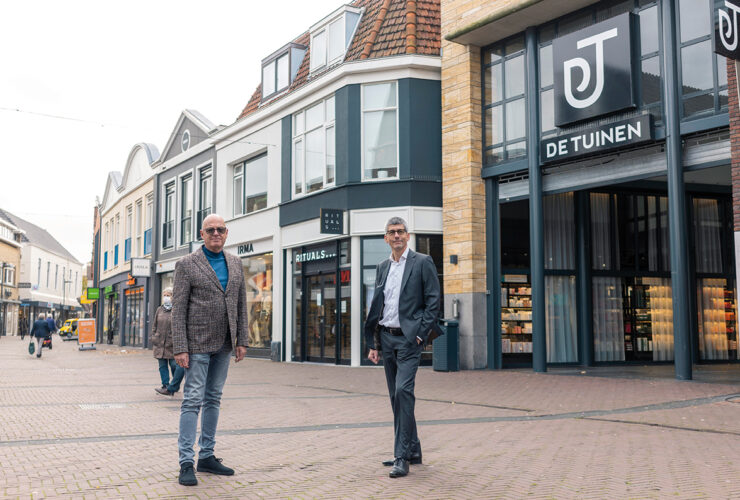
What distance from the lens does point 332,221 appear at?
1752 centimetres

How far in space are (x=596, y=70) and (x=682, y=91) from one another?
1794mm

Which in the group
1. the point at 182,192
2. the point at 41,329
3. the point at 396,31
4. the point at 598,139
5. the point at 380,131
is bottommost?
the point at 41,329

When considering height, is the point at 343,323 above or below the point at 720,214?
below

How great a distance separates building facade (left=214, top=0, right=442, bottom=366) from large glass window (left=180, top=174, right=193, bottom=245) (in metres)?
6.11

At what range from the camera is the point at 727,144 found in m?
12.0

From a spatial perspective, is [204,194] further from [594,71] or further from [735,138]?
[735,138]

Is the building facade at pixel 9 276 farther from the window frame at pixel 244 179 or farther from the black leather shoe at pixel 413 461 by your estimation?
the black leather shoe at pixel 413 461

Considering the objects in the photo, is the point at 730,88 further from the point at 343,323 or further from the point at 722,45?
the point at 343,323

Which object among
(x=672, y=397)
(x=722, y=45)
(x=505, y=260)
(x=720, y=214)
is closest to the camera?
(x=722, y=45)

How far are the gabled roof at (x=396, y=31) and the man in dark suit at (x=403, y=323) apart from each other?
12630mm

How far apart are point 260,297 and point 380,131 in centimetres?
738

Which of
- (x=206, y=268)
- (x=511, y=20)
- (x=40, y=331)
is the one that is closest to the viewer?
(x=206, y=268)

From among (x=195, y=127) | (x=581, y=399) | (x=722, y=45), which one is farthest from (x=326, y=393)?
(x=195, y=127)

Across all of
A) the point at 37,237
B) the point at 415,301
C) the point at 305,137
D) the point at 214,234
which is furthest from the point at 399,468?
the point at 37,237
